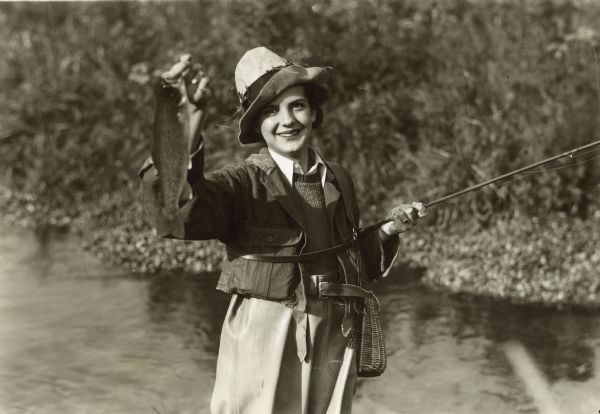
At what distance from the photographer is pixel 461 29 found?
9297 millimetres

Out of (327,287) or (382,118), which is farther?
(382,118)

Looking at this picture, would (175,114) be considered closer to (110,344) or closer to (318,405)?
(318,405)

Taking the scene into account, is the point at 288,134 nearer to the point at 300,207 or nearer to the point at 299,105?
the point at 299,105

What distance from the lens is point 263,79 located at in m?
3.01

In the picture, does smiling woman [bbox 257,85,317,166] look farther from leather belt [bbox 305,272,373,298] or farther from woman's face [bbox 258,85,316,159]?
leather belt [bbox 305,272,373,298]

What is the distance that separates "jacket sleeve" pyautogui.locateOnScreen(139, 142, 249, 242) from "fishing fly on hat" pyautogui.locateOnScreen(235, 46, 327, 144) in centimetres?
23

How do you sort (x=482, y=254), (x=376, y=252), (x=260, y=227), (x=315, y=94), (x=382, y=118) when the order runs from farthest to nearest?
(x=382, y=118) < (x=482, y=254) < (x=376, y=252) < (x=315, y=94) < (x=260, y=227)

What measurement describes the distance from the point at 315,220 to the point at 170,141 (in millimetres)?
781

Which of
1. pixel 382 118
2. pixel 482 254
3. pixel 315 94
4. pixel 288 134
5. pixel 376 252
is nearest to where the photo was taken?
pixel 288 134

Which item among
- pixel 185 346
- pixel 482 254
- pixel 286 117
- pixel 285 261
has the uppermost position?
pixel 286 117

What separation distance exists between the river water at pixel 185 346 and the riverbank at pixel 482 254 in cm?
20

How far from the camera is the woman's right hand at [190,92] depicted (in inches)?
94.4

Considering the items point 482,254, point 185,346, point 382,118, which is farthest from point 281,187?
point 382,118

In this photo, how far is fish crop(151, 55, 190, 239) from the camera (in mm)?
2430
